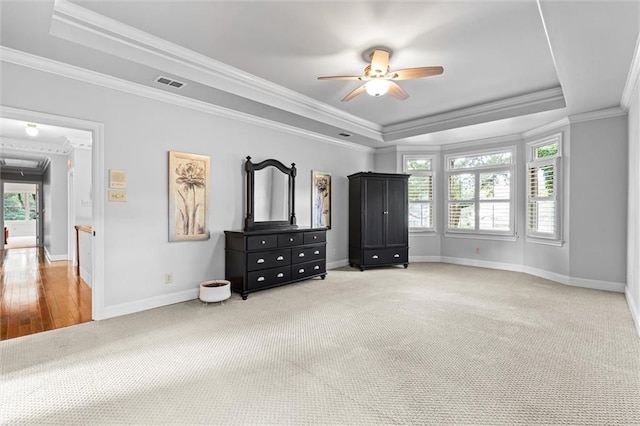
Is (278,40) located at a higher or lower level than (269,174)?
higher

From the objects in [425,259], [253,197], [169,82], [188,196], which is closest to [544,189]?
[425,259]

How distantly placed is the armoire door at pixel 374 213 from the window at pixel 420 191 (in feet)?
3.70

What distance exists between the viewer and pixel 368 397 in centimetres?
198

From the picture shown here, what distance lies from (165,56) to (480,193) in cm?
585

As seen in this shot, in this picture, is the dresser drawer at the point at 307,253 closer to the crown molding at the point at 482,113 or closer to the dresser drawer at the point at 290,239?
the dresser drawer at the point at 290,239

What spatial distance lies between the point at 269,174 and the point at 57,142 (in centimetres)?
525

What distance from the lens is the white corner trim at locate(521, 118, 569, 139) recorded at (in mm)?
4906

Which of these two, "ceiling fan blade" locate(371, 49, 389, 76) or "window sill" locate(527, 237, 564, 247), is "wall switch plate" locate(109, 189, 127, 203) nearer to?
"ceiling fan blade" locate(371, 49, 389, 76)

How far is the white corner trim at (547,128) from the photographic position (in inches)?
193

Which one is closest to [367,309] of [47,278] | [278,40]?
[278,40]

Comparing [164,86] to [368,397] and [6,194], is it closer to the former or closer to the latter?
[368,397]

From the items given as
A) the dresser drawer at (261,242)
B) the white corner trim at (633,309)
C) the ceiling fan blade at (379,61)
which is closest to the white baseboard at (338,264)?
the dresser drawer at (261,242)

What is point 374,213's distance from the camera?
20.0ft

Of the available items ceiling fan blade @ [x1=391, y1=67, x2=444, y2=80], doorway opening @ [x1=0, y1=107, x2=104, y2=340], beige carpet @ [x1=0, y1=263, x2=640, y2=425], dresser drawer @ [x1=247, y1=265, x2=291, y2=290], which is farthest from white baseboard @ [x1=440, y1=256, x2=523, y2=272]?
doorway opening @ [x1=0, y1=107, x2=104, y2=340]
